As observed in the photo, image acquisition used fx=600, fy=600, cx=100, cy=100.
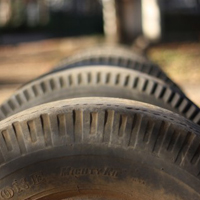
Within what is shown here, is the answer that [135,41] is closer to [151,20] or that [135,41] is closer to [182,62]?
[151,20]

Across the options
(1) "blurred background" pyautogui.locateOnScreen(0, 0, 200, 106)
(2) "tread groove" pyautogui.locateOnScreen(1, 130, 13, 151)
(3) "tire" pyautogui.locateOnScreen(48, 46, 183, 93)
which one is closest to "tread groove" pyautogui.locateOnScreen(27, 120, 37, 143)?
(2) "tread groove" pyautogui.locateOnScreen(1, 130, 13, 151)

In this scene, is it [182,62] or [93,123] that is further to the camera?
[182,62]

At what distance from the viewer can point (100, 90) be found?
13.9 feet

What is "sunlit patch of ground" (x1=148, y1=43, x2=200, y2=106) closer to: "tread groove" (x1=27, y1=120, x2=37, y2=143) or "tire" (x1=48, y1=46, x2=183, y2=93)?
"tire" (x1=48, y1=46, x2=183, y2=93)

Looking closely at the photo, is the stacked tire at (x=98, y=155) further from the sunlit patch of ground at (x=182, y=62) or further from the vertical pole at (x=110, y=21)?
the vertical pole at (x=110, y=21)

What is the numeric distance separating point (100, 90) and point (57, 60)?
11.4m

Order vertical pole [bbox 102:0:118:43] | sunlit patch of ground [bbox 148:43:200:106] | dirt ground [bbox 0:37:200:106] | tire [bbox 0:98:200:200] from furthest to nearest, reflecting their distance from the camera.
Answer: vertical pole [bbox 102:0:118:43] → dirt ground [bbox 0:37:200:106] → sunlit patch of ground [bbox 148:43:200:106] → tire [bbox 0:98:200:200]

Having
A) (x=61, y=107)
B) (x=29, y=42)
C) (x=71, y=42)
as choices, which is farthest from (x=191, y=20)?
(x=61, y=107)

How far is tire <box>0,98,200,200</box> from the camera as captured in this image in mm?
2914

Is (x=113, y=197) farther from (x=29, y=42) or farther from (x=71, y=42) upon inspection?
(x=29, y=42)

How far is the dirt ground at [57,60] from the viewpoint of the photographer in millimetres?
12009

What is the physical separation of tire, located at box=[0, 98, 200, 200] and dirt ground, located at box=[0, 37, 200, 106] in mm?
6593

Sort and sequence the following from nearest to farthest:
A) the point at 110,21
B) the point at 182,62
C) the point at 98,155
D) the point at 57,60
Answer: the point at 98,155 < the point at 182,62 < the point at 57,60 < the point at 110,21

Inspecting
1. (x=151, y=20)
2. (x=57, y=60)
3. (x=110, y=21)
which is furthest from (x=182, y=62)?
(x=151, y=20)
